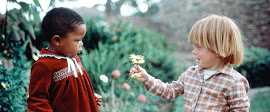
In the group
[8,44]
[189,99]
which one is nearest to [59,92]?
[189,99]

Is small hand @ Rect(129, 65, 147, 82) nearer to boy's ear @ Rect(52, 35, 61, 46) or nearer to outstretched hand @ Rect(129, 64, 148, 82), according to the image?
outstretched hand @ Rect(129, 64, 148, 82)

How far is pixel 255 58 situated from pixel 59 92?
5.43 m

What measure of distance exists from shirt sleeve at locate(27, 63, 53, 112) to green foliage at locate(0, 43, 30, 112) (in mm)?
1238

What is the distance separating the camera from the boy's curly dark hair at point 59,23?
134 cm

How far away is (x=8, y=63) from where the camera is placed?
2.45 meters

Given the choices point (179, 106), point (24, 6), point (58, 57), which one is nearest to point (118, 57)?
point (179, 106)

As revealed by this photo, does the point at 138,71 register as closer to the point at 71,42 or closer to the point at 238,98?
the point at 71,42

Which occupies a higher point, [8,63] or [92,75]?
[8,63]

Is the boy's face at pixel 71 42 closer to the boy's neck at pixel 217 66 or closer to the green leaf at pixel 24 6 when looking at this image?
the boy's neck at pixel 217 66

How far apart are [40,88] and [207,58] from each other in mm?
1135

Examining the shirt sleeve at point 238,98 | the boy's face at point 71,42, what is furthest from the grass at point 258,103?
the boy's face at point 71,42

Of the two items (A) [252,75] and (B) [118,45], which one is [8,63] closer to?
(B) [118,45]

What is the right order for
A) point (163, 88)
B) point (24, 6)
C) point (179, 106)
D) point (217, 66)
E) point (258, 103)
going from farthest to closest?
1. point (258, 103)
2. point (179, 106)
3. point (24, 6)
4. point (163, 88)
5. point (217, 66)

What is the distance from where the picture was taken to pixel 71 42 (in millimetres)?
1370
